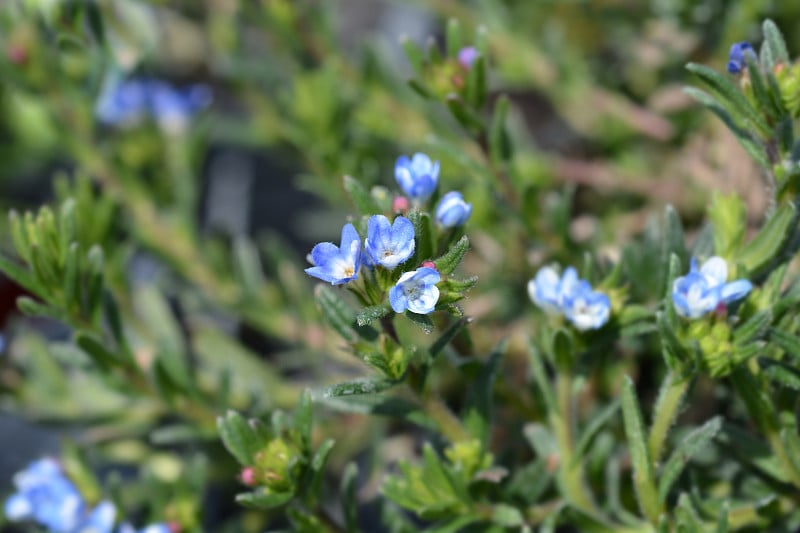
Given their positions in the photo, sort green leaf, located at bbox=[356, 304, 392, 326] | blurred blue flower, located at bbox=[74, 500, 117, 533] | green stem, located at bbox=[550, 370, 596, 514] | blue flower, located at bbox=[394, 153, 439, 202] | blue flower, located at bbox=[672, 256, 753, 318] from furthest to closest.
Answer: blurred blue flower, located at bbox=[74, 500, 117, 533]
green stem, located at bbox=[550, 370, 596, 514]
blue flower, located at bbox=[394, 153, 439, 202]
blue flower, located at bbox=[672, 256, 753, 318]
green leaf, located at bbox=[356, 304, 392, 326]

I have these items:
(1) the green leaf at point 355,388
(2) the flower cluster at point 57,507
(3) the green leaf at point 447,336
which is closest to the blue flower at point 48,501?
(2) the flower cluster at point 57,507

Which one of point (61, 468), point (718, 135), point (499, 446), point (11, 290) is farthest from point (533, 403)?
point (11, 290)

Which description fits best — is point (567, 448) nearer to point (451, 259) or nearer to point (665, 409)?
point (665, 409)

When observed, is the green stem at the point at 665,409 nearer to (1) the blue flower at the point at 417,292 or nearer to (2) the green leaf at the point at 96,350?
(1) the blue flower at the point at 417,292

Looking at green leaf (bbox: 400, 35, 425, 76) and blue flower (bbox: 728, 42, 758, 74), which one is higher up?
green leaf (bbox: 400, 35, 425, 76)

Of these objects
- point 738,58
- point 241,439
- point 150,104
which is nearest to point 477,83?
point 738,58

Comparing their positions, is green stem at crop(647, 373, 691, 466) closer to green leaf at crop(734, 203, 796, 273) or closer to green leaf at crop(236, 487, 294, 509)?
green leaf at crop(734, 203, 796, 273)

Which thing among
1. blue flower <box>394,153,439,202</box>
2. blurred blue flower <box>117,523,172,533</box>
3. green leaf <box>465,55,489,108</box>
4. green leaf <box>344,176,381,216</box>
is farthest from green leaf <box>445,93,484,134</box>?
blurred blue flower <box>117,523,172,533</box>
